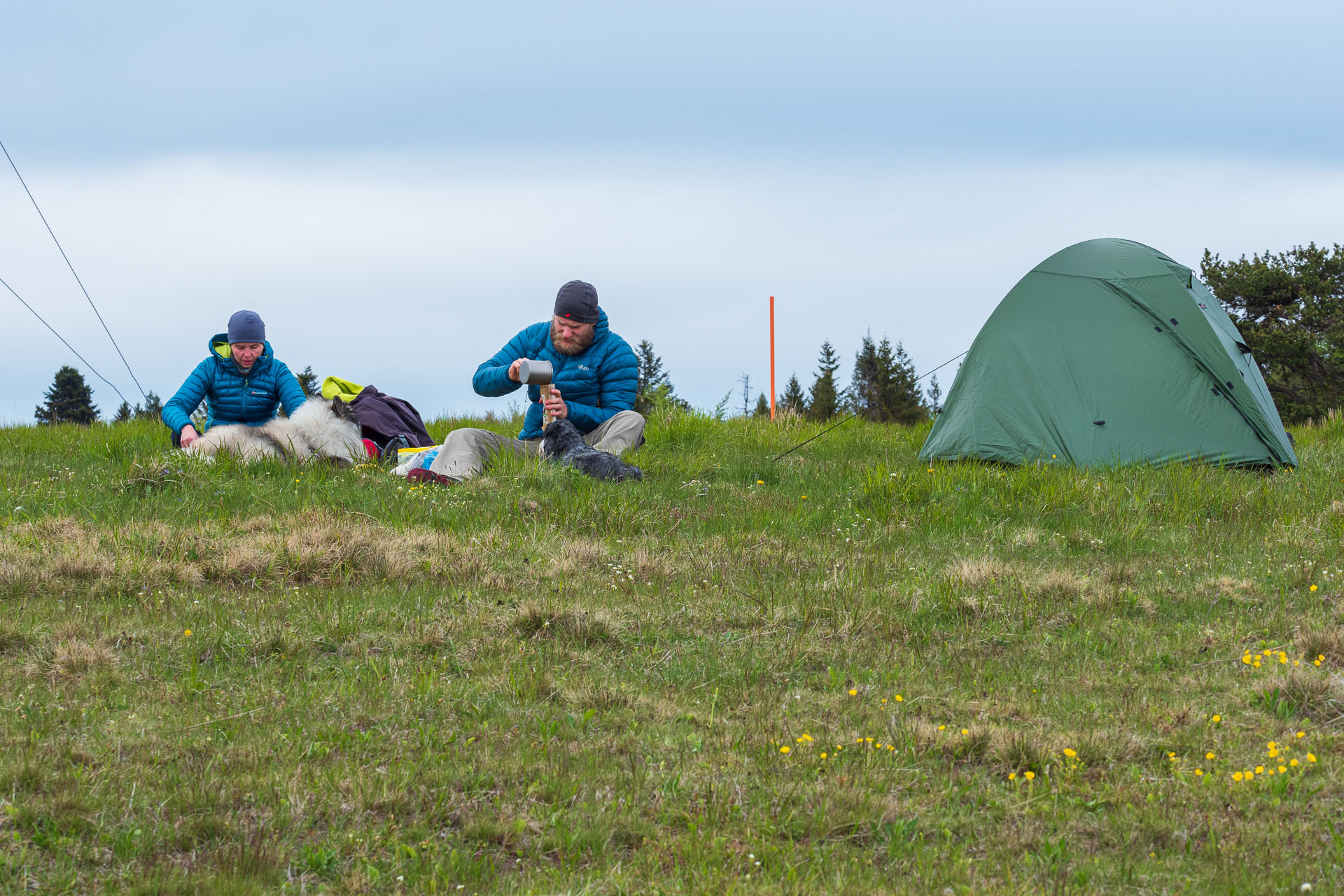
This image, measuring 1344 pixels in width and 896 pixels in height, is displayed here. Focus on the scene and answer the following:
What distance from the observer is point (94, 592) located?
6.06 m

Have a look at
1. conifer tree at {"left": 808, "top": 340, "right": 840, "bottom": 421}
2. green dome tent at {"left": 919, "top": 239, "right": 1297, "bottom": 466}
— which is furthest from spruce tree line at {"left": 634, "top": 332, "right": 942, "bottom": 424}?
green dome tent at {"left": 919, "top": 239, "right": 1297, "bottom": 466}

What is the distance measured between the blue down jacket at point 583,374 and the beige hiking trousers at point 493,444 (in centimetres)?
13

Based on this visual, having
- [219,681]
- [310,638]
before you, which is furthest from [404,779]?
[310,638]

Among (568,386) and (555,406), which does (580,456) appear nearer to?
(555,406)

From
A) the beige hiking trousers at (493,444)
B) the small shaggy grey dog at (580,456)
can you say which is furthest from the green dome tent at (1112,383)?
the small shaggy grey dog at (580,456)

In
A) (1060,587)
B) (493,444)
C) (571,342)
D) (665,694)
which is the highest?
(571,342)

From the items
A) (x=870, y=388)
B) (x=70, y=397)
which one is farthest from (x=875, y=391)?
(x=70, y=397)

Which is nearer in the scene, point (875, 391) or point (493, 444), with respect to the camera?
point (493, 444)

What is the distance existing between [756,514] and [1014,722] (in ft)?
13.5

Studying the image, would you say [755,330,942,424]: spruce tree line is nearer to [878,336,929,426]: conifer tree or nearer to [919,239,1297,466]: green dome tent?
[878,336,929,426]: conifer tree

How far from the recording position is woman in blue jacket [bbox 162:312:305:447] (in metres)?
10.6

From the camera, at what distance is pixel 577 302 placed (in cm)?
959

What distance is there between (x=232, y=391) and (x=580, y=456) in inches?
151

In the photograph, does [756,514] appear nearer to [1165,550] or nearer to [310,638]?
[1165,550]
